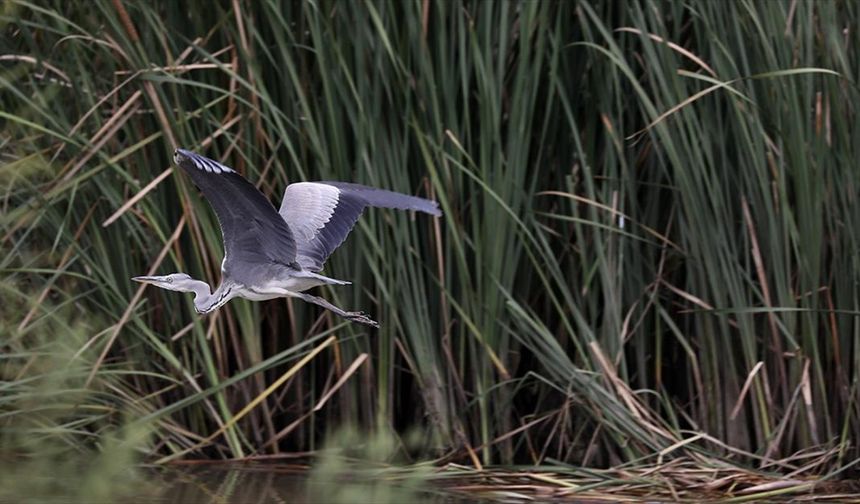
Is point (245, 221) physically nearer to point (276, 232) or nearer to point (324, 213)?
point (276, 232)

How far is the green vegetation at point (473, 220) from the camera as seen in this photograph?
4.08 metres

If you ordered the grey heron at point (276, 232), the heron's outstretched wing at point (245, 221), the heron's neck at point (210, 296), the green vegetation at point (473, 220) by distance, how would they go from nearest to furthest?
the heron's outstretched wing at point (245, 221) < the grey heron at point (276, 232) < the heron's neck at point (210, 296) < the green vegetation at point (473, 220)

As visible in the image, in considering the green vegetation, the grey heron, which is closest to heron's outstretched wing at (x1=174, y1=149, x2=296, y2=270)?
the grey heron

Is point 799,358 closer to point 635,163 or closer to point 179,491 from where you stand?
point 635,163

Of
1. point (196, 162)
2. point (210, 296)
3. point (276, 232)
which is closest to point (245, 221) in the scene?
point (276, 232)

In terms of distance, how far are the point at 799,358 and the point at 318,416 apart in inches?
61.6

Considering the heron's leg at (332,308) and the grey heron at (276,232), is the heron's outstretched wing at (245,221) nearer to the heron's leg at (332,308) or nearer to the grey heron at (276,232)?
the grey heron at (276,232)

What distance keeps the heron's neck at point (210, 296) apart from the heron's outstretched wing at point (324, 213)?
0.19 m

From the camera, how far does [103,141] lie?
13.3 feet

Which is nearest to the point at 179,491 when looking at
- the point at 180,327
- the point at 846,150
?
the point at 180,327

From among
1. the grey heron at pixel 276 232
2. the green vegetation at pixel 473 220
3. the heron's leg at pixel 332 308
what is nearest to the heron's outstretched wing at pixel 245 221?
the grey heron at pixel 276 232

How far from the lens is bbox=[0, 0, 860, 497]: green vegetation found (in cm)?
408

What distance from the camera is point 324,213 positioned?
349 centimetres

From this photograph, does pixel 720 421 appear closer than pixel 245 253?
No
